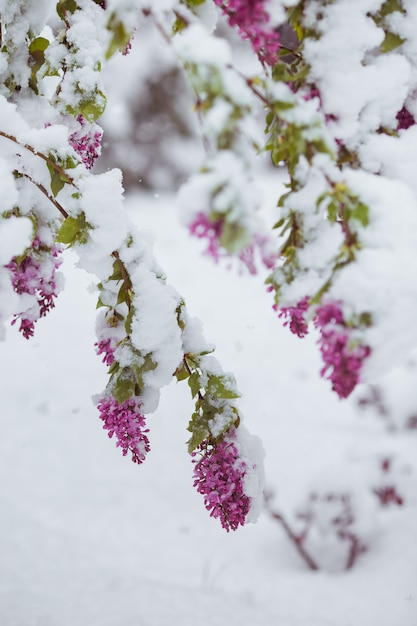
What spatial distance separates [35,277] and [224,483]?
58 cm

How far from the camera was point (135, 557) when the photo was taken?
3172 mm

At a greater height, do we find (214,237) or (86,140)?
(214,237)

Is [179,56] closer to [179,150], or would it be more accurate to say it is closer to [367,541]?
[367,541]

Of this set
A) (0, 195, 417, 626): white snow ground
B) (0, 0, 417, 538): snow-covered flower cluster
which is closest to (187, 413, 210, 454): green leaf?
(0, 0, 417, 538): snow-covered flower cluster

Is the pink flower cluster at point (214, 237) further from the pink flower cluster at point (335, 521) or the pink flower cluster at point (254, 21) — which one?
the pink flower cluster at point (335, 521)

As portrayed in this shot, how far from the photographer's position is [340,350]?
79cm

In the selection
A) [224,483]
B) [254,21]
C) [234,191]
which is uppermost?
[254,21]

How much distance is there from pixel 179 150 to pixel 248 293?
6.18ft

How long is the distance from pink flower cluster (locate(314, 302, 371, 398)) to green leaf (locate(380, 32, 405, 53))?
48 centimetres

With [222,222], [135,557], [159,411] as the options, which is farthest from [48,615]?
[222,222]

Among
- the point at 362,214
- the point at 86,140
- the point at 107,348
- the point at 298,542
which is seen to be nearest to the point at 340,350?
the point at 362,214

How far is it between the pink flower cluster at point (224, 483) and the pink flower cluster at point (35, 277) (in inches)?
18.4

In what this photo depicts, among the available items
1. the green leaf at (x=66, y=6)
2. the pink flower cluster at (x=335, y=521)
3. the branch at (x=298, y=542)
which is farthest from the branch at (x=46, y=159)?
the pink flower cluster at (x=335, y=521)

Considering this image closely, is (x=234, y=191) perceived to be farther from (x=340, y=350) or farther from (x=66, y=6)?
(x=66, y=6)
